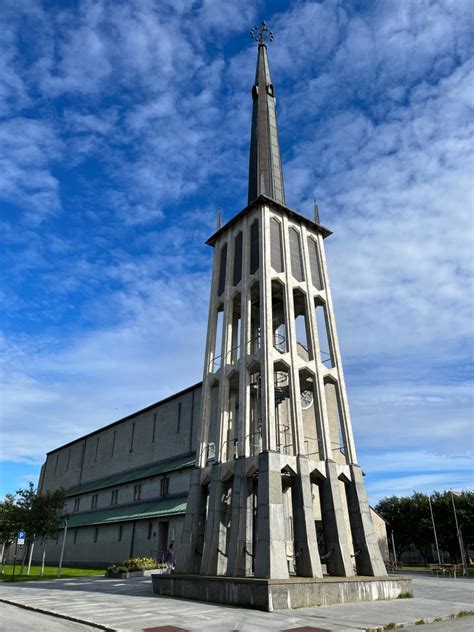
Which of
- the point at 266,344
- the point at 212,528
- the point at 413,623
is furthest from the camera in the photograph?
the point at 266,344

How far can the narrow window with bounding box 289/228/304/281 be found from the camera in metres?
26.5

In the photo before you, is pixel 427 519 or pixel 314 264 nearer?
pixel 314 264

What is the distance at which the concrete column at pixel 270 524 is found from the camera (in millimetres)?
17125

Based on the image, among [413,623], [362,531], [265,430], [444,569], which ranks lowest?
[444,569]

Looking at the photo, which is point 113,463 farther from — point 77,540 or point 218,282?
point 218,282

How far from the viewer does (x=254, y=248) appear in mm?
26438

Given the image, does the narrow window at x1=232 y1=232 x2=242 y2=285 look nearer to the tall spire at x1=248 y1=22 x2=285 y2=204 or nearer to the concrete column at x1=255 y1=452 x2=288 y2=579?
the tall spire at x1=248 y1=22 x2=285 y2=204

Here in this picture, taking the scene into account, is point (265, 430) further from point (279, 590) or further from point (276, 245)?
point (276, 245)

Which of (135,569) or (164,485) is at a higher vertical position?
(164,485)

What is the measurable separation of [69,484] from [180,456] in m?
33.0

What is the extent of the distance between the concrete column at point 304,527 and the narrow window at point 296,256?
10.3 metres

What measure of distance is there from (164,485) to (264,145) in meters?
29.9

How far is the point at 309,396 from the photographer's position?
35.6m

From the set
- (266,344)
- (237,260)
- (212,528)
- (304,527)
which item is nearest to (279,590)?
(304,527)
